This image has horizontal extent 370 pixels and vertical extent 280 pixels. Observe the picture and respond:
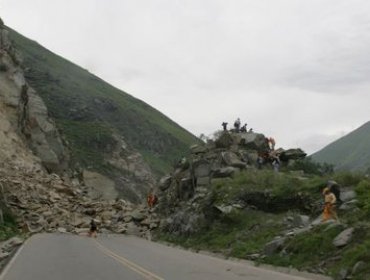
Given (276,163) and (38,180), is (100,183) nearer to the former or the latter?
(38,180)

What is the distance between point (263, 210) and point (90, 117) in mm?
116174

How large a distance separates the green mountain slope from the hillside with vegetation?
66.3m

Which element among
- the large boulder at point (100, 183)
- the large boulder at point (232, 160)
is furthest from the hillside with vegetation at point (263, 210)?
the large boulder at point (100, 183)

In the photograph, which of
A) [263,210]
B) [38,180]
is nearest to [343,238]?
[263,210]

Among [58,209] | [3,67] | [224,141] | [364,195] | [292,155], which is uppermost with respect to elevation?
[3,67]

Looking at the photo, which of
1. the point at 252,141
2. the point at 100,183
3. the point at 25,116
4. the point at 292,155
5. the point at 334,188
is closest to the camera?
the point at 334,188

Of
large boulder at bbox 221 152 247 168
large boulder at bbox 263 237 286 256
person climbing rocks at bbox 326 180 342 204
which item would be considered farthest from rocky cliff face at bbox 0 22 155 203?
large boulder at bbox 263 237 286 256

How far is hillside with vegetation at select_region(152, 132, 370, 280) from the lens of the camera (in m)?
18.7

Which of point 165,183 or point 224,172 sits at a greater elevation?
point 224,172

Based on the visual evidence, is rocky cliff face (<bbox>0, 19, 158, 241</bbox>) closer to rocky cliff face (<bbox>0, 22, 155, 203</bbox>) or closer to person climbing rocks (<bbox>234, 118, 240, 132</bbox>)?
rocky cliff face (<bbox>0, 22, 155, 203</bbox>)

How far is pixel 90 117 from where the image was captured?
14375 cm

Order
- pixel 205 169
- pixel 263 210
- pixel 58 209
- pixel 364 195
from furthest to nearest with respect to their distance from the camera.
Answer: pixel 58 209, pixel 205 169, pixel 263 210, pixel 364 195

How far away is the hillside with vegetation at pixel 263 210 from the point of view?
18.7 m

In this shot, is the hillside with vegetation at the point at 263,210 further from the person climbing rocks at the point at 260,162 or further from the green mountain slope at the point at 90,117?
the green mountain slope at the point at 90,117
